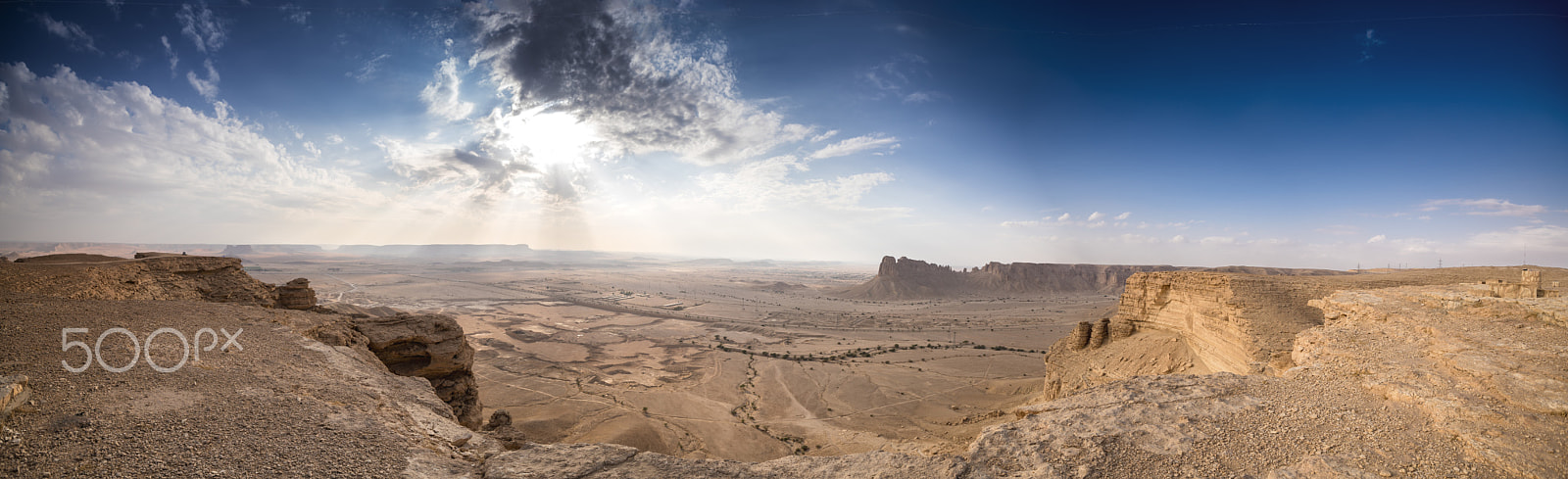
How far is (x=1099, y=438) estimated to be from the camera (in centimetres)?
564

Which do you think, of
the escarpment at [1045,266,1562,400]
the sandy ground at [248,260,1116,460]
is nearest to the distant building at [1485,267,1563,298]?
the escarpment at [1045,266,1562,400]

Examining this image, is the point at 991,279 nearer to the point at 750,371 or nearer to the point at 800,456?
the point at 750,371

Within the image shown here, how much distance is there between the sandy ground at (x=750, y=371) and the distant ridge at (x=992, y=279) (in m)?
25.3

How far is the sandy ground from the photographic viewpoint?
1819cm

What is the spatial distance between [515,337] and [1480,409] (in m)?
49.2

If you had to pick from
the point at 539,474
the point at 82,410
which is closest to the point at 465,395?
the point at 82,410

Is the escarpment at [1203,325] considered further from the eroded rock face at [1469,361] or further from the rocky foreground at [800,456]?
the rocky foreground at [800,456]

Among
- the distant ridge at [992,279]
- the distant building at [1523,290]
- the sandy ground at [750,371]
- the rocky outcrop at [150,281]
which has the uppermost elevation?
the distant building at [1523,290]

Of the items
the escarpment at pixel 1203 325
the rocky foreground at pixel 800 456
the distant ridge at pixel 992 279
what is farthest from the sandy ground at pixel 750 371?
the distant ridge at pixel 992 279

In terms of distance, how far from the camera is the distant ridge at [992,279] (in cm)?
10038

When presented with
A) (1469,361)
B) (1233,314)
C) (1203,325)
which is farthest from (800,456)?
(1203,325)

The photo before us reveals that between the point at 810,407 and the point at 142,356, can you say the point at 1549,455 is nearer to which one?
the point at 142,356

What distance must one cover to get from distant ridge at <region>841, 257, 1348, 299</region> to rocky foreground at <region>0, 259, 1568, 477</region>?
298 feet

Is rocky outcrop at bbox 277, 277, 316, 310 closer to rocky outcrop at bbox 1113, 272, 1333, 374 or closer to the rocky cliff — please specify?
rocky outcrop at bbox 1113, 272, 1333, 374
